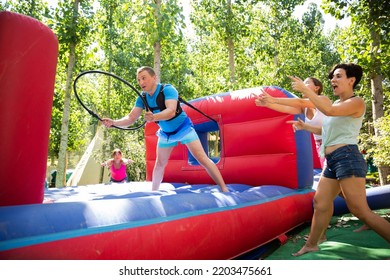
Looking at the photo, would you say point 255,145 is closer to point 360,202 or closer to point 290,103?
point 290,103

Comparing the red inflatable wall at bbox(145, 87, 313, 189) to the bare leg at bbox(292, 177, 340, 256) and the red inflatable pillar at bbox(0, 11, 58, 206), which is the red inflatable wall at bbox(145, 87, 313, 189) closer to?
the bare leg at bbox(292, 177, 340, 256)

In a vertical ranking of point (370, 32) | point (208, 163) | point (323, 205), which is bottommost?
point (323, 205)

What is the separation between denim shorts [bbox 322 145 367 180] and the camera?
225cm

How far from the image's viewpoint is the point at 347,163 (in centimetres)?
226

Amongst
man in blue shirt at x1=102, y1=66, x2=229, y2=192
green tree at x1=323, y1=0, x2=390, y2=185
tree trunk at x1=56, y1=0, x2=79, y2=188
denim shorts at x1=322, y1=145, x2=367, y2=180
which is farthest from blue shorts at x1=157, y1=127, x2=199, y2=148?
tree trunk at x1=56, y1=0, x2=79, y2=188

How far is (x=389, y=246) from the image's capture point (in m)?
2.66

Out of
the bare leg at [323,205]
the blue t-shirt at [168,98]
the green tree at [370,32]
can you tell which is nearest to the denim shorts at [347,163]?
the bare leg at [323,205]

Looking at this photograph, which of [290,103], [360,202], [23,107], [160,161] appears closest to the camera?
[23,107]

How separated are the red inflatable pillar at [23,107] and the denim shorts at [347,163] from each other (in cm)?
193

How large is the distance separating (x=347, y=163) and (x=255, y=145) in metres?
2.06

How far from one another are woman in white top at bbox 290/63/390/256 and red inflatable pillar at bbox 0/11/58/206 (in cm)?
161

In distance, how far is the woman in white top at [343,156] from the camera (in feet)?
7.27

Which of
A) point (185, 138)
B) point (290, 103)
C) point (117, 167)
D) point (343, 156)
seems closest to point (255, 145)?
point (185, 138)

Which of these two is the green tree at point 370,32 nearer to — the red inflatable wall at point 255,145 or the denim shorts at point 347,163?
the red inflatable wall at point 255,145
